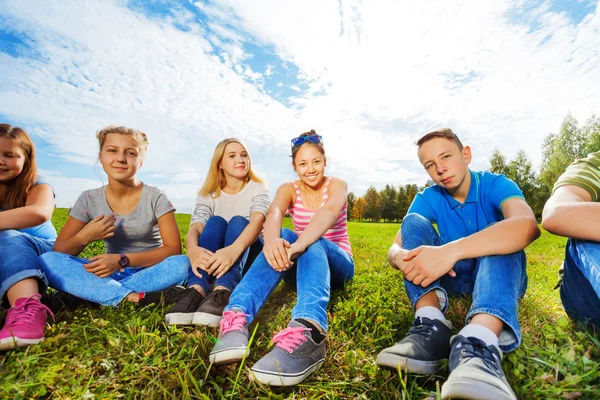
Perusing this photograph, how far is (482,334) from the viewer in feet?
6.84

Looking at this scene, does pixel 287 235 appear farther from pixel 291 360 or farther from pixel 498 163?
pixel 498 163

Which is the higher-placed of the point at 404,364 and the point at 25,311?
the point at 404,364

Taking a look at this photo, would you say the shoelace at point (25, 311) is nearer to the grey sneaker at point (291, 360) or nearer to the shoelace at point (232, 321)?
the shoelace at point (232, 321)

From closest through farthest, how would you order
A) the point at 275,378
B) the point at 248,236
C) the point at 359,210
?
the point at 275,378, the point at 248,236, the point at 359,210

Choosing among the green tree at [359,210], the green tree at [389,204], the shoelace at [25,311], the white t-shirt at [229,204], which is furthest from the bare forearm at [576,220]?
the green tree at [359,210]

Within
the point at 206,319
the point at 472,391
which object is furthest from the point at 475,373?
the point at 206,319

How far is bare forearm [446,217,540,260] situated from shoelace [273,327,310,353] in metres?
1.27

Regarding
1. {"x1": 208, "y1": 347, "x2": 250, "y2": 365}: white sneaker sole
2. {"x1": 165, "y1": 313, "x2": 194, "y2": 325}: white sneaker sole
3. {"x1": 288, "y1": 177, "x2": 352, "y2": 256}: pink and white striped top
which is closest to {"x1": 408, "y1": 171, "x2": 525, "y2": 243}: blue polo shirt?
{"x1": 288, "y1": 177, "x2": 352, "y2": 256}: pink and white striped top

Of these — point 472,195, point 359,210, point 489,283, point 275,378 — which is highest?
point 359,210

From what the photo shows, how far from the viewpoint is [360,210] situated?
265ft

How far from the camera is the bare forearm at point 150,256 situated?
12.3 ft

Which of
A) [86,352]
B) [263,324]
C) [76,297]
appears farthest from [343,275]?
[76,297]

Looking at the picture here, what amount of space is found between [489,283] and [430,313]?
442 mm

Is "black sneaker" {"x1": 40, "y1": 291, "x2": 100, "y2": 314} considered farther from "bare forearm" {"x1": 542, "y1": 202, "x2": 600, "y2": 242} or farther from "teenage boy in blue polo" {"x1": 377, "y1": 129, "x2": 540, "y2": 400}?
"bare forearm" {"x1": 542, "y1": 202, "x2": 600, "y2": 242}
